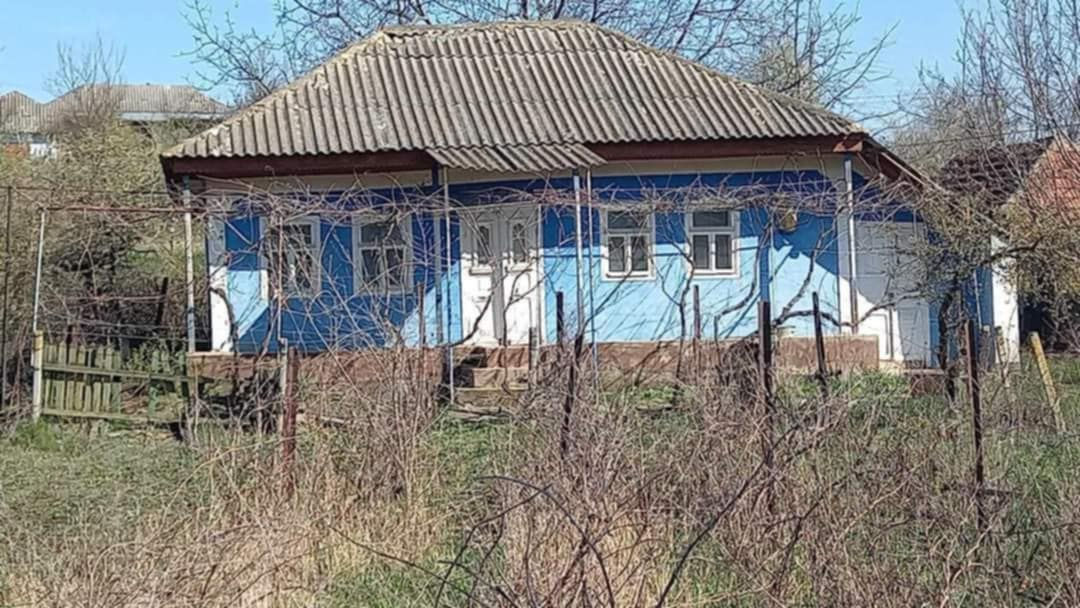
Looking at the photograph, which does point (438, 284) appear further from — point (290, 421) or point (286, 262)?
point (290, 421)

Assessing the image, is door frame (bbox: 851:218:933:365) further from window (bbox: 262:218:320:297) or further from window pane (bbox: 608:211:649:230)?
window (bbox: 262:218:320:297)

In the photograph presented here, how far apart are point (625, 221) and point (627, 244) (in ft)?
1.03

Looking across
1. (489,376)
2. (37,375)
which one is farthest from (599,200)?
(37,375)

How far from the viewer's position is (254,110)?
15773 millimetres

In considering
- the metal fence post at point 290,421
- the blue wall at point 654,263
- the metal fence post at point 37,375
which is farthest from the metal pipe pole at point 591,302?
the metal fence post at point 37,375

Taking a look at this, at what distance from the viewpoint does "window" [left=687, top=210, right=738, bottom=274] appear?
598 inches

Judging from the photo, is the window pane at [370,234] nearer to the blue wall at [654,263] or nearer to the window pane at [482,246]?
the blue wall at [654,263]

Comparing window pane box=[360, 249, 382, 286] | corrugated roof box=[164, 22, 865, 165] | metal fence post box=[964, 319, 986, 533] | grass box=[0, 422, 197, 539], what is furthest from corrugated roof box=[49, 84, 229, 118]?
metal fence post box=[964, 319, 986, 533]

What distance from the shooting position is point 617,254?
15.3 metres

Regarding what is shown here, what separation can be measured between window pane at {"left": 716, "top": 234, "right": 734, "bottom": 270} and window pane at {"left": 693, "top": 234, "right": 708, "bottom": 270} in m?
0.16

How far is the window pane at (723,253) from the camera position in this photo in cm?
1525

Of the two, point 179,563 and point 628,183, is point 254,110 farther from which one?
point 179,563

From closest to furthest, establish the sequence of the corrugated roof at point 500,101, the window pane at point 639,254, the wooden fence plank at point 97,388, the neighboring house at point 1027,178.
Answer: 1. the neighboring house at point 1027,178
2. the wooden fence plank at point 97,388
3. the corrugated roof at point 500,101
4. the window pane at point 639,254

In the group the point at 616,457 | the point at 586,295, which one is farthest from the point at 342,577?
the point at 586,295
